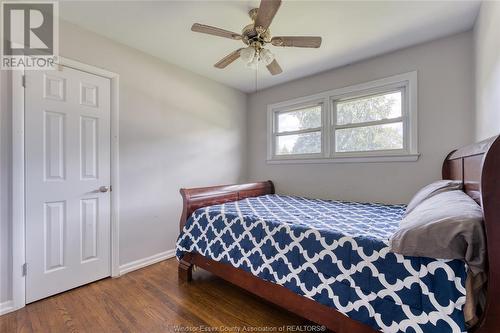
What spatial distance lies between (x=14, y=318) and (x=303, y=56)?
3.55 m

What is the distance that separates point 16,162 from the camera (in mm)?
1771

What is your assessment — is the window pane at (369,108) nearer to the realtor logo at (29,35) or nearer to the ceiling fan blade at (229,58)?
the ceiling fan blade at (229,58)

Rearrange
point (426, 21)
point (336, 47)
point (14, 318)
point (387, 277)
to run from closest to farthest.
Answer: point (387, 277)
point (14, 318)
point (426, 21)
point (336, 47)

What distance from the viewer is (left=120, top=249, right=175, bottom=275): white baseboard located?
243cm

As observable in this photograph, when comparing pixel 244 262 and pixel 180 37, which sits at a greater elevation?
pixel 180 37

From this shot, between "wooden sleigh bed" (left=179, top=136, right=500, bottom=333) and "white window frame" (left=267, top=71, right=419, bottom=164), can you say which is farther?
"white window frame" (left=267, top=71, right=419, bottom=164)

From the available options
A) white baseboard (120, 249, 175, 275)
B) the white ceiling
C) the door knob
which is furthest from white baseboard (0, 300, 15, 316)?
the white ceiling

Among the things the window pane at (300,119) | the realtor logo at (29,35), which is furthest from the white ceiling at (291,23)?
the window pane at (300,119)

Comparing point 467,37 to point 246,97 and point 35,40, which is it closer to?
point 246,97

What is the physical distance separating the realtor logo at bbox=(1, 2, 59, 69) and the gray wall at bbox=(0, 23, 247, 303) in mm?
90

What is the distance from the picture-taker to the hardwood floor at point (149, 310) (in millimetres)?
1595

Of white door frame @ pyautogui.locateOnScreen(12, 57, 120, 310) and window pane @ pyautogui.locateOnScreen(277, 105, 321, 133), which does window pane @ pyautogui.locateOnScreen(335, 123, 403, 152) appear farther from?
white door frame @ pyautogui.locateOnScreen(12, 57, 120, 310)

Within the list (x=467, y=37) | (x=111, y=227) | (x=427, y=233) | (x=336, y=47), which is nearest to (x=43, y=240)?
(x=111, y=227)

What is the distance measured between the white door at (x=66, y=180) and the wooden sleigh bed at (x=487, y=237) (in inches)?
34.4
